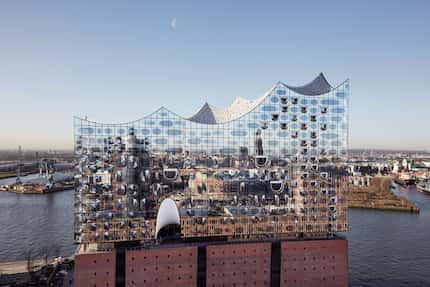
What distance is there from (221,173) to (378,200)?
147 ft

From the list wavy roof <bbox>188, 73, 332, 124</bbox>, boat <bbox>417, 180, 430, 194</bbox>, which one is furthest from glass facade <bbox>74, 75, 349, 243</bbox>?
boat <bbox>417, 180, 430, 194</bbox>

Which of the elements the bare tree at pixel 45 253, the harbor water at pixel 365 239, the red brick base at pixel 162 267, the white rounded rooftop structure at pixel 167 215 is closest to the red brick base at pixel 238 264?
the red brick base at pixel 162 267

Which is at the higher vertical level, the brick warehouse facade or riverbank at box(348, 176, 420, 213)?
the brick warehouse facade

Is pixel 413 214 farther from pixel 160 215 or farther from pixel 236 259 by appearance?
pixel 160 215

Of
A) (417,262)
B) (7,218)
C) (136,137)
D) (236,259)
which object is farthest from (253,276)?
(7,218)

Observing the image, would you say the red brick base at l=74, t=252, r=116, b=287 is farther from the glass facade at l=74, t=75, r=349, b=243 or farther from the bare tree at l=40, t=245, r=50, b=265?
the bare tree at l=40, t=245, r=50, b=265

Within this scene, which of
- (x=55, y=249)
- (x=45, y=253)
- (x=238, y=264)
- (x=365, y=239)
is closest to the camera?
(x=238, y=264)

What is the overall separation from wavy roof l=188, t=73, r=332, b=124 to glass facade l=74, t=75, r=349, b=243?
96cm

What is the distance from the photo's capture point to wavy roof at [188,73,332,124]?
2394 cm

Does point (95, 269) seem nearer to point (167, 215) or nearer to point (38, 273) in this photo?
point (167, 215)

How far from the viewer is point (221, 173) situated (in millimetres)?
21328

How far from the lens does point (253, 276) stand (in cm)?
2048

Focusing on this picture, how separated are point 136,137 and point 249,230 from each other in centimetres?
1064

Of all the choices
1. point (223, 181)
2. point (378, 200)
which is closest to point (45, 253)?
point (223, 181)
